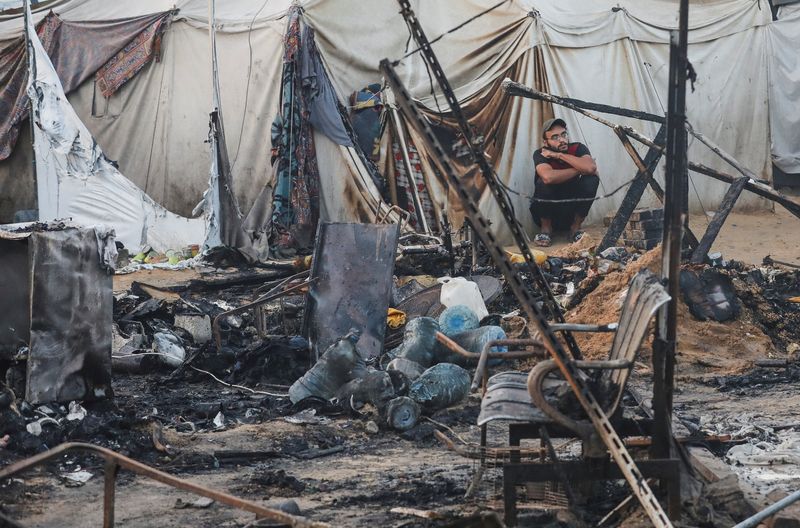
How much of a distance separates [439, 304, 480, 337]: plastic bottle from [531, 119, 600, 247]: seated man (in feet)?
14.6

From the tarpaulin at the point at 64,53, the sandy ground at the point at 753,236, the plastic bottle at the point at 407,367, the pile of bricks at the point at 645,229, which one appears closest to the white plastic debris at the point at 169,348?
the plastic bottle at the point at 407,367

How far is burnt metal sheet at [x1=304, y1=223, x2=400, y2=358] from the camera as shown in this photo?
26.3ft

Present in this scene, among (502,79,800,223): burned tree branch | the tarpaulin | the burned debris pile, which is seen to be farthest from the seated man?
the tarpaulin

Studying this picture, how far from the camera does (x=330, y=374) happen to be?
706 centimetres

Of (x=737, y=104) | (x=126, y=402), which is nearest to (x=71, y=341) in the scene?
(x=126, y=402)

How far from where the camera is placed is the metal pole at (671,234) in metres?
4.46

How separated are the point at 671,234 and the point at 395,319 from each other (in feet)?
14.1

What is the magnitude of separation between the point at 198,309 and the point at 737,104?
9.59 metres

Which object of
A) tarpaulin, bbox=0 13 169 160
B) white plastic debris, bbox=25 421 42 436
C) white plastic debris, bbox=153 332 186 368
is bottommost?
white plastic debris, bbox=25 421 42 436

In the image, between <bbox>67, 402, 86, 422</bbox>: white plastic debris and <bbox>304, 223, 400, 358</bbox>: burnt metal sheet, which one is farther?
<bbox>304, 223, 400, 358</bbox>: burnt metal sheet

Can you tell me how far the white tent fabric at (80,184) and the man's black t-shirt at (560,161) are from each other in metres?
4.09

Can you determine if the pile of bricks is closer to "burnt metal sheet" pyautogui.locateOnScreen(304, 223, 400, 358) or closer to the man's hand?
the man's hand

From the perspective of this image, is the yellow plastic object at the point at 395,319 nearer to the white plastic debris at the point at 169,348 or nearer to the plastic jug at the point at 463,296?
the plastic jug at the point at 463,296

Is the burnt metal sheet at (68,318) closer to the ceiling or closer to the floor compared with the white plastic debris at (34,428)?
closer to the ceiling
